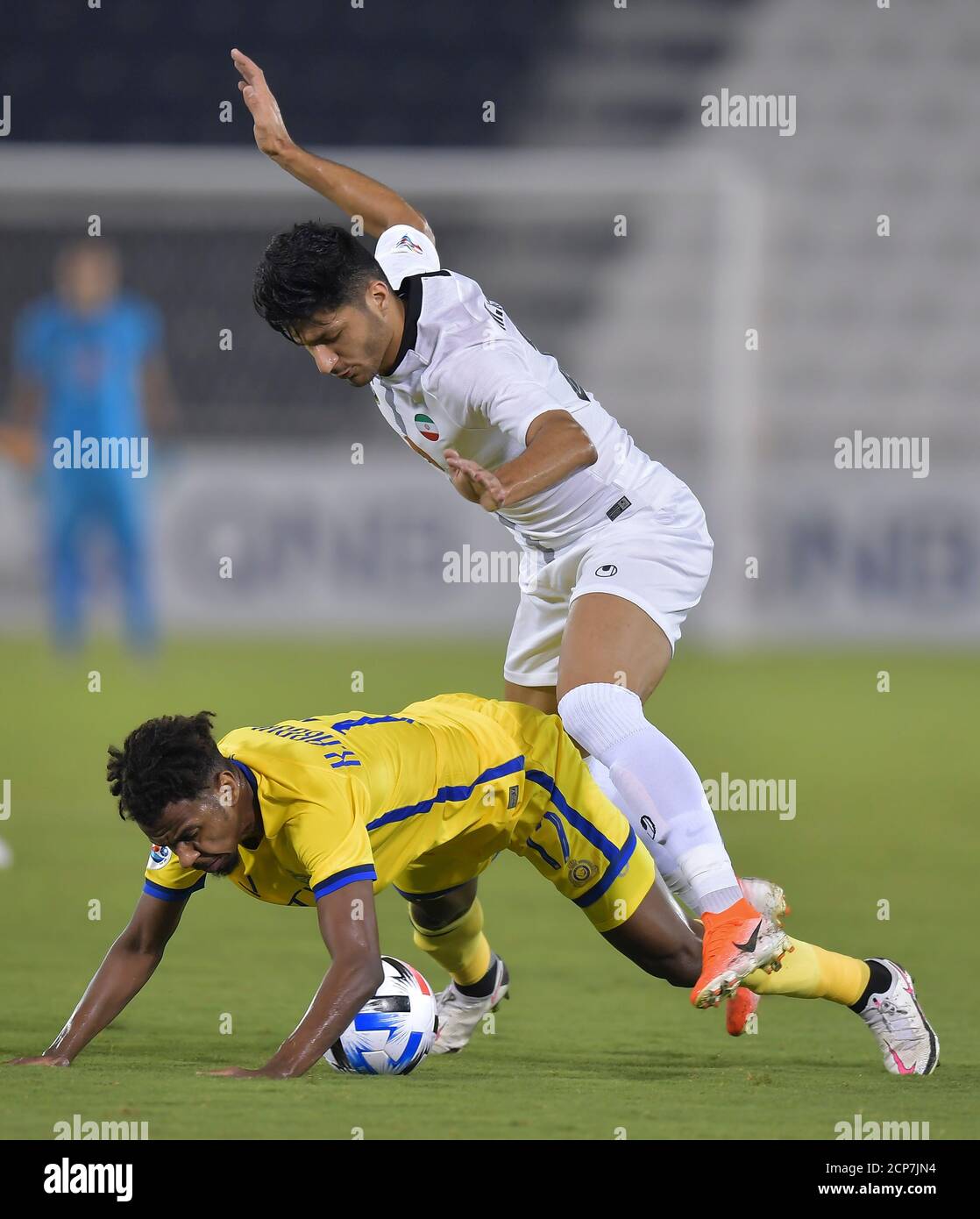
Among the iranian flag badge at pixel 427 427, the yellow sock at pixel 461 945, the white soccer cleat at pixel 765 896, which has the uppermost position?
the iranian flag badge at pixel 427 427

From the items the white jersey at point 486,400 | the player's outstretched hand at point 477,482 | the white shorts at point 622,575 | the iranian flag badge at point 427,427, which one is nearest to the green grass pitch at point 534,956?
the white shorts at point 622,575

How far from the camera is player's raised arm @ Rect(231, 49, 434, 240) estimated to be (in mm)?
5109

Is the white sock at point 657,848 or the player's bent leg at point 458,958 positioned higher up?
the white sock at point 657,848

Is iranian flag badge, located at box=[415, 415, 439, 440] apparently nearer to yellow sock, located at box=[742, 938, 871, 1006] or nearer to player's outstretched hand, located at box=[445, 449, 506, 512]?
player's outstretched hand, located at box=[445, 449, 506, 512]

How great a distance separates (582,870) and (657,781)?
337mm

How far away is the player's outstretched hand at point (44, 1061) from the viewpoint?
13.5 ft

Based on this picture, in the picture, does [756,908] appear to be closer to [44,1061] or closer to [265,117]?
[44,1061]

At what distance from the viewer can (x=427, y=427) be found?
4.77 metres

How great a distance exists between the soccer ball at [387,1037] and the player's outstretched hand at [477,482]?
1.11 m

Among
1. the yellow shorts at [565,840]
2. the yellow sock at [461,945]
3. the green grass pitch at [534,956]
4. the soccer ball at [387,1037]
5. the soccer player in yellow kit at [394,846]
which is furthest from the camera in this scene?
the yellow sock at [461,945]

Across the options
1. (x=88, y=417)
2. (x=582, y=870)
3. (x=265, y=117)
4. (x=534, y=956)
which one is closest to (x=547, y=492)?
(x=582, y=870)

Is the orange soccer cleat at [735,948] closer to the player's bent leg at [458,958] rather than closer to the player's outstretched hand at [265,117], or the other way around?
the player's bent leg at [458,958]
